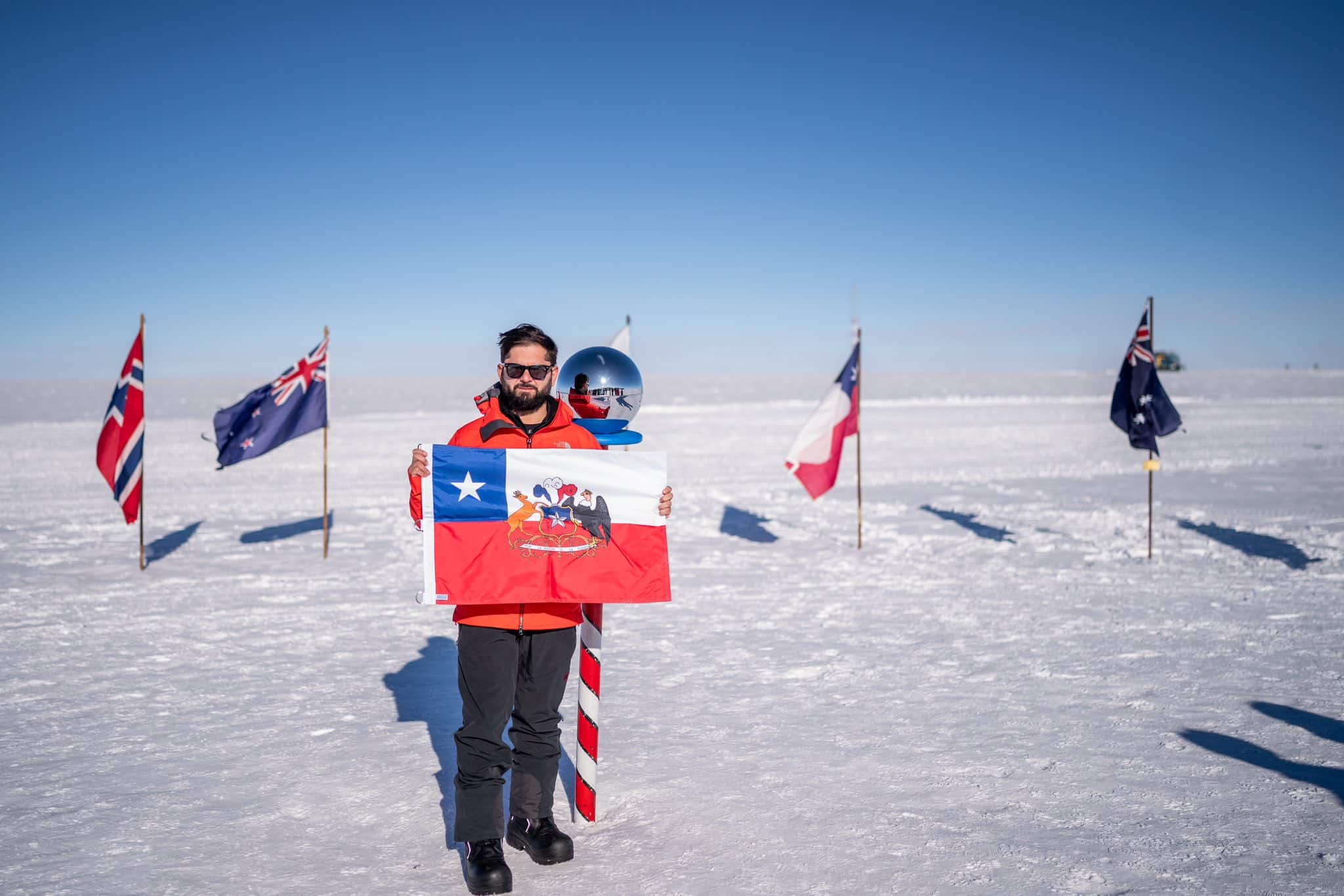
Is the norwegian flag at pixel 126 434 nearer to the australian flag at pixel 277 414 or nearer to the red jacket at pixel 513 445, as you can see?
the australian flag at pixel 277 414

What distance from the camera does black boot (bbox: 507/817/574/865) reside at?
11.8 feet

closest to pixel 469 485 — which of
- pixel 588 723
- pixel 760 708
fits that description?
pixel 588 723

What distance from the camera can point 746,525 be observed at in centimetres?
1257

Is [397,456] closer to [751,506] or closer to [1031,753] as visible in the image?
[751,506]

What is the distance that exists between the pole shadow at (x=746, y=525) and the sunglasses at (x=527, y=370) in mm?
8199

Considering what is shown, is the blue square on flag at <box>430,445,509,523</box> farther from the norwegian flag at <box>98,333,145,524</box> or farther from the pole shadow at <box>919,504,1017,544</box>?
the pole shadow at <box>919,504,1017,544</box>

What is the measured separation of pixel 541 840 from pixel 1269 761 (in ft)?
13.1

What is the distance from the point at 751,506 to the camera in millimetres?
14227

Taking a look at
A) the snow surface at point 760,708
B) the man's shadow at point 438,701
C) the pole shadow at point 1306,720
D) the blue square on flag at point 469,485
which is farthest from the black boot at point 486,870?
the pole shadow at point 1306,720

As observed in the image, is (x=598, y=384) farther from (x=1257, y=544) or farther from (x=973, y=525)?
(x=1257, y=544)

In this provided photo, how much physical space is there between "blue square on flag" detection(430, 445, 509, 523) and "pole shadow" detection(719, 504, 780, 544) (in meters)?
8.11

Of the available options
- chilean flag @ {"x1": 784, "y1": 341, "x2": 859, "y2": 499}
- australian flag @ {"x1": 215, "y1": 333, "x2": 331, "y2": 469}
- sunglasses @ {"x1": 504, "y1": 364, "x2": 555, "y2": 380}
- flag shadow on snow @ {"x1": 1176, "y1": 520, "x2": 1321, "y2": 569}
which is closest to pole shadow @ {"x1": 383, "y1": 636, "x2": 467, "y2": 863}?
sunglasses @ {"x1": 504, "y1": 364, "x2": 555, "y2": 380}

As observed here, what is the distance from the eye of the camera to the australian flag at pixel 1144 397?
31.4ft

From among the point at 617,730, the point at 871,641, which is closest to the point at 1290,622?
the point at 871,641
